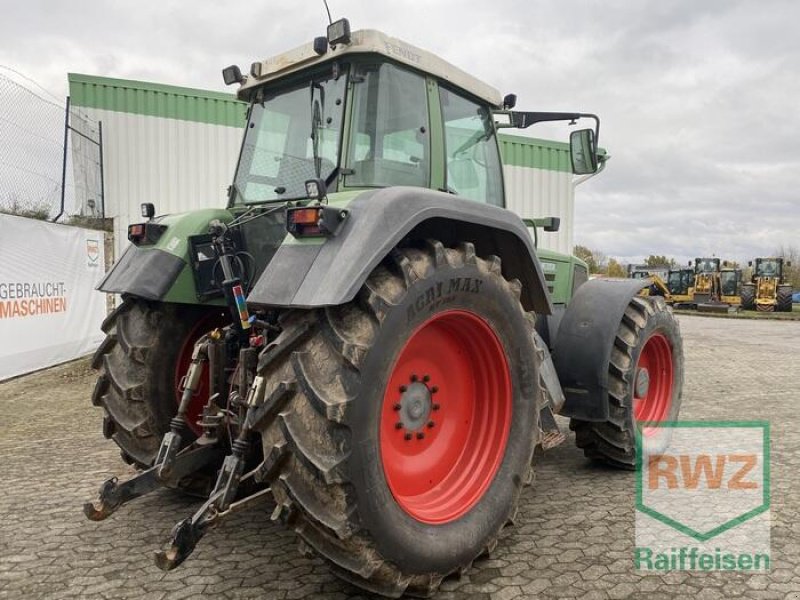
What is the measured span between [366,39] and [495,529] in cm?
243

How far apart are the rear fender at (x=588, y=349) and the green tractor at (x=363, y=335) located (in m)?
0.01

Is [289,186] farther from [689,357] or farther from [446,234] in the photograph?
[689,357]

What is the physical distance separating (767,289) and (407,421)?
30.0 meters

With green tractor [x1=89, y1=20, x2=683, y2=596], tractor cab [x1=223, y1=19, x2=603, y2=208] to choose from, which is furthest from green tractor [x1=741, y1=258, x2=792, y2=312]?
tractor cab [x1=223, y1=19, x2=603, y2=208]

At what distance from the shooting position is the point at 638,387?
4301 mm

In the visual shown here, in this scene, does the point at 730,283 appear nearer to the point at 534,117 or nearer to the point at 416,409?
the point at 534,117

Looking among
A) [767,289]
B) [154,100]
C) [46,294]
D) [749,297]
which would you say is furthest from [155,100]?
[767,289]

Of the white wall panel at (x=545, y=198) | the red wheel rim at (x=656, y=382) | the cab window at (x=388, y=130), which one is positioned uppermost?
the white wall panel at (x=545, y=198)

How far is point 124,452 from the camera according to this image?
10.9 ft

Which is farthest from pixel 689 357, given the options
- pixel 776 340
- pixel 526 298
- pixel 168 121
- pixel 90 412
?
pixel 168 121

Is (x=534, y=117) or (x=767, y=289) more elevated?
(x=534, y=117)

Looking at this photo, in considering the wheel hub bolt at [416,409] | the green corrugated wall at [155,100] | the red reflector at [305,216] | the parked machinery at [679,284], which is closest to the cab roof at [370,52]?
the red reflector at [305,216]

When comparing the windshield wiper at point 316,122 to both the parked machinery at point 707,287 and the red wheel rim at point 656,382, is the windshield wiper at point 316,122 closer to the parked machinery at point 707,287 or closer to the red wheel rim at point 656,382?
the red wheel rim at point 656,382

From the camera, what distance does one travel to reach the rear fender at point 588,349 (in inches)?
153
